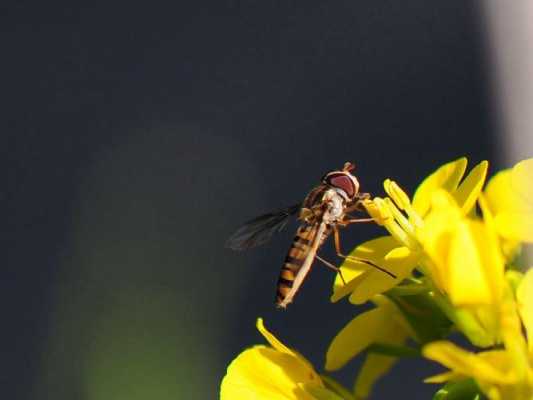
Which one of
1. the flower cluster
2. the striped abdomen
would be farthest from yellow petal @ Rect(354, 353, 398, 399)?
the striped abdomen

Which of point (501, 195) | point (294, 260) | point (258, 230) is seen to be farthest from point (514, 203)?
point (258, 230)

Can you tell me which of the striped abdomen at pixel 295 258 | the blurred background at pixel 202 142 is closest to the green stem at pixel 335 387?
the striped abdomen at pixel 295 258

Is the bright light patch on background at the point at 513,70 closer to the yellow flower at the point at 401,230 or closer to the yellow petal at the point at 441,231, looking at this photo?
the yellow flower at the point at 401,230

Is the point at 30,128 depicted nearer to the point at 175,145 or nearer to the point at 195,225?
the point at 175,145

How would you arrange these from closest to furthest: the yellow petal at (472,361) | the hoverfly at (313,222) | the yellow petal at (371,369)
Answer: the yellow petal at (472,361)
the yellow petal at (371,369)
the hoverfly at (313,222)

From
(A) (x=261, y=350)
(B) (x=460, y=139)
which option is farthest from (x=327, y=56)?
(A) (x=261, y=350)

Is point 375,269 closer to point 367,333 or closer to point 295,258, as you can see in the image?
point 367,333
